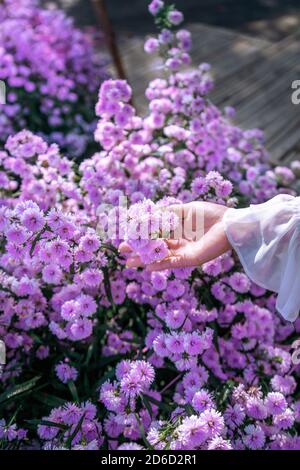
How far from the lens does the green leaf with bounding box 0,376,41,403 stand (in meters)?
1.43

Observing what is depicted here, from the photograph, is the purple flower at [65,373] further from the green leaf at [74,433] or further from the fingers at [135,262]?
the fingers at [135,262]

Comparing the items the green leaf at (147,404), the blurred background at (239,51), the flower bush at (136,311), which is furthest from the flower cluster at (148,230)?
the blurred background at (239,51)

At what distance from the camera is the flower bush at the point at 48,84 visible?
2.88 metres

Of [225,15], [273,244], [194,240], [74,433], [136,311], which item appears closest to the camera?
[74,433]

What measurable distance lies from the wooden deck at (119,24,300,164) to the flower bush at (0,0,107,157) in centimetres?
35

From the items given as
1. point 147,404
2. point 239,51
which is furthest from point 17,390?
point 239,51

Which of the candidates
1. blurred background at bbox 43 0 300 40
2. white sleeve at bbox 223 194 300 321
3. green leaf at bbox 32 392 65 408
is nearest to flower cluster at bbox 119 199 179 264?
white sleeve at bbox 223 194 300 321

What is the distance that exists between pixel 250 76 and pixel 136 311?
211 centimetres

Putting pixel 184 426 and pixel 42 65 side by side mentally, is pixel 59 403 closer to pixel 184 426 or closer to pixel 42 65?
pixel 184 426

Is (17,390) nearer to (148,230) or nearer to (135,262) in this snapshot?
(135,262)

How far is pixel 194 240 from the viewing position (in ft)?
4.91

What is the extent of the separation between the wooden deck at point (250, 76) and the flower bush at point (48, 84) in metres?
0.35

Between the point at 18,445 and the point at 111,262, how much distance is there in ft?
1.85
